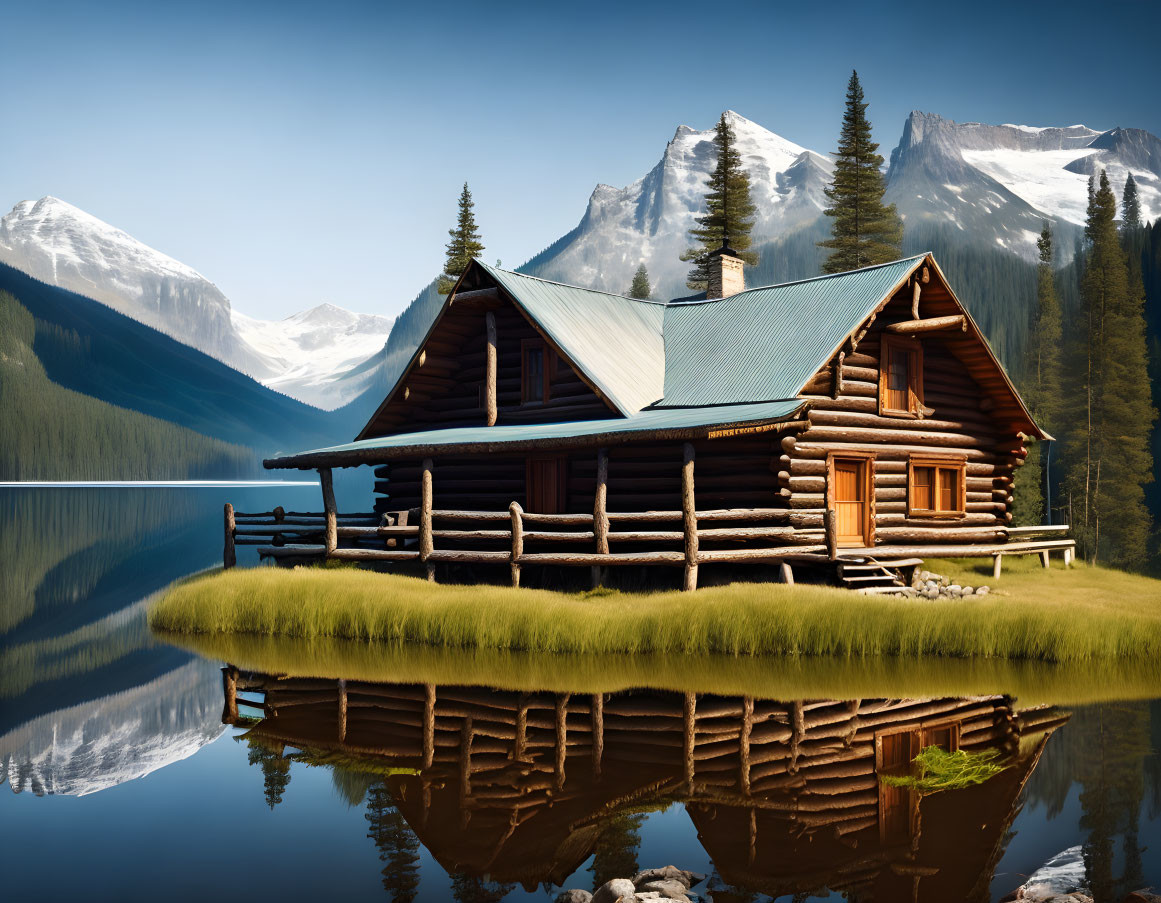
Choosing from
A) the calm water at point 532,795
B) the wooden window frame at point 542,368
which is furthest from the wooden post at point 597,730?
the wooden window frame at point 542,368

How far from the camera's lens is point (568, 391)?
28125 mm

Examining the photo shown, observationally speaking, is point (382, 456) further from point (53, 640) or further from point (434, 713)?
point (434, 713)

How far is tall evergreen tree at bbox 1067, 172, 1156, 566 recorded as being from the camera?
5741cm

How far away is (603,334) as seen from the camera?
29391mm

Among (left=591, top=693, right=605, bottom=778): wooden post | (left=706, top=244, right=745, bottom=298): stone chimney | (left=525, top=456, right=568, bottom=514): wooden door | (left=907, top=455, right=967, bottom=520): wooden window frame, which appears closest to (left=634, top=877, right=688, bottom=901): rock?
(left=591, top=693, right=605, bottom=778): wooden post

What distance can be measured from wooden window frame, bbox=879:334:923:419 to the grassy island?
20.0 feet

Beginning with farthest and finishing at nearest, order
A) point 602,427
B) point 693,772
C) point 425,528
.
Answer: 1. point 425,528
2. point 602,427
3. point 693,772

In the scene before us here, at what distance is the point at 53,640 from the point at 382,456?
29.2 feet

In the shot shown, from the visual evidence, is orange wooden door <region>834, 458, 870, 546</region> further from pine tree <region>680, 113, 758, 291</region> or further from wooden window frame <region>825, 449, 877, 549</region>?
pine tree <region>680, 113, 758, 291</region>

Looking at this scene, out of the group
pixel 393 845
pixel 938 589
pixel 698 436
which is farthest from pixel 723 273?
pixel 393 845

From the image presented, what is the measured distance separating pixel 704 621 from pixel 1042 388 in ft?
229

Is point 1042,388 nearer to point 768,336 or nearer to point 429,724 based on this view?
point 768,336

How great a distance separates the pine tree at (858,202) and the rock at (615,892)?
49.5 m

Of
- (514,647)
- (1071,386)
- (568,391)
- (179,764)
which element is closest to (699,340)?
(568,391)
